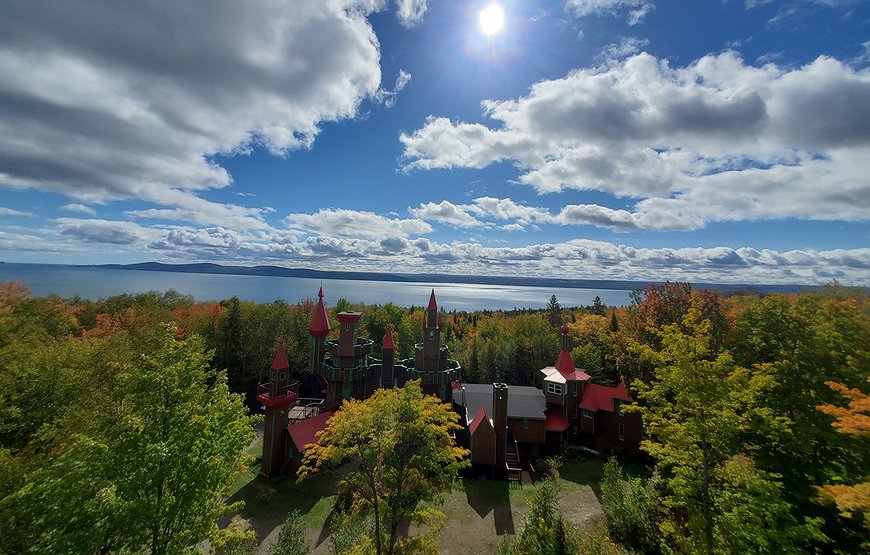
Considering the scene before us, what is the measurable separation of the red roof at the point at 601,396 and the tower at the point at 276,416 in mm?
24811

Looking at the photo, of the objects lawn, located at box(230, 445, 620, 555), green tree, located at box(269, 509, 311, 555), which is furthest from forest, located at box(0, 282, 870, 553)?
lawn, located at box(230, 445, 620, 555)

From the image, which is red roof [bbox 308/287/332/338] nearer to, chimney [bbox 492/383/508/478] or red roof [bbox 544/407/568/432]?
chimney [bbox 492/383/508/478]

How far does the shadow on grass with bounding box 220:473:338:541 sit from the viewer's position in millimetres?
19500

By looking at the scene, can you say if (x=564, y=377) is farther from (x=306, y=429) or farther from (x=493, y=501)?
(x=306, y=429)

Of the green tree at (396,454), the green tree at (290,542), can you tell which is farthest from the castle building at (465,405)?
the green tree at (396,454)

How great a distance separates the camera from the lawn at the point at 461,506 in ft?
59.3

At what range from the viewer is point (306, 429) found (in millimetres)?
25078

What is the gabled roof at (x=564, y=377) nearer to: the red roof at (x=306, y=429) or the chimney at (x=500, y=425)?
the chimney at (x=500, y=425)

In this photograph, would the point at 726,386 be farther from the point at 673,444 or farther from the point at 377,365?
the point at 377,365

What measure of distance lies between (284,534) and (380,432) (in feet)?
20.9

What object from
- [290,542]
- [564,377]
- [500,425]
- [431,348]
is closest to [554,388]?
[564,377]

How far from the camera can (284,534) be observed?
45.4 ft

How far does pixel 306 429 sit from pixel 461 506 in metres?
12.4

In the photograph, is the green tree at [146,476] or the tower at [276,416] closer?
the green tree at [146,476]
